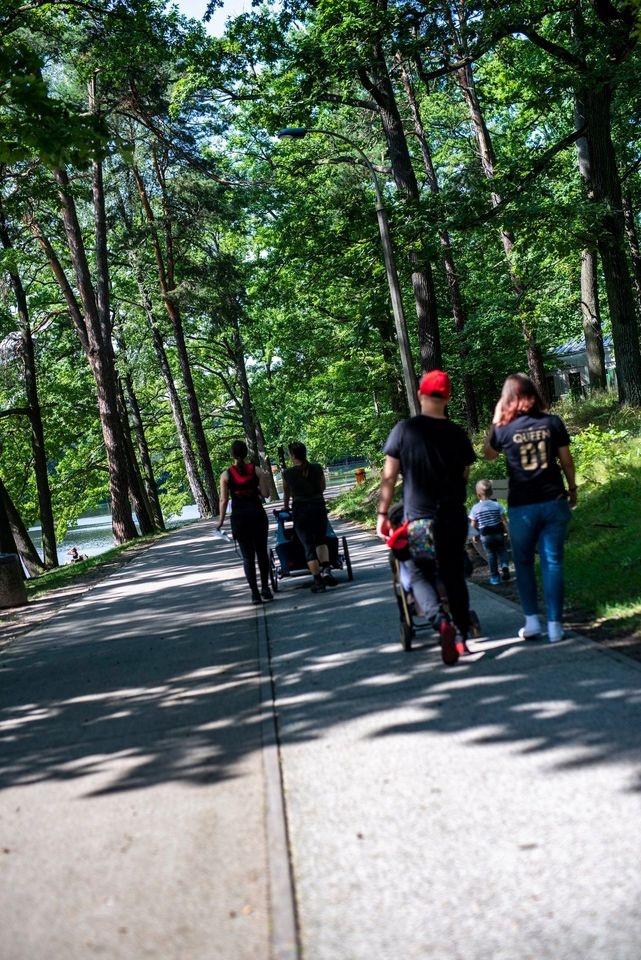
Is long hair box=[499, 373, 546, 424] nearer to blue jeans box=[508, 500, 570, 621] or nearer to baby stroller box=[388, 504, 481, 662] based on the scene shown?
blue jeans box=[508, 500, 570, 621]

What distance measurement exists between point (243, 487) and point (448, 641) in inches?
210

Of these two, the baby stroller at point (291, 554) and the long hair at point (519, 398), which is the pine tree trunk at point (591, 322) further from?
the long hair at point (519, 398)

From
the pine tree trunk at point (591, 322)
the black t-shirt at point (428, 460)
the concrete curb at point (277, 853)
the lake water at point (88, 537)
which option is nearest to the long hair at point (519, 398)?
the black t-shirt at point (428, 460)

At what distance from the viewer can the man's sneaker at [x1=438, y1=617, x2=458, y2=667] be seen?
7.10 metres

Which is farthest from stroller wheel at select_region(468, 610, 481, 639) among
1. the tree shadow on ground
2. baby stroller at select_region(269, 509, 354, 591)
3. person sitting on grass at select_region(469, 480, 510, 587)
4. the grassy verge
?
baby stroller at select_region(269, 509, 354, 591)

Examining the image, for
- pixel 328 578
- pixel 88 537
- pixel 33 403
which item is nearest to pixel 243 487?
pixel 328 578

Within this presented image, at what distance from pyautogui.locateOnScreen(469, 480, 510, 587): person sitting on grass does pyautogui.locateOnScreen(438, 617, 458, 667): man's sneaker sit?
3.43m

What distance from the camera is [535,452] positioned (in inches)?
286

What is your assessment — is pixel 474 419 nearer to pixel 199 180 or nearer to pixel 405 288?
pixel 405 288

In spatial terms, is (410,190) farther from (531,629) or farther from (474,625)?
(531,629)

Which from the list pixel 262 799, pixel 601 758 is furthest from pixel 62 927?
pixel 601 758

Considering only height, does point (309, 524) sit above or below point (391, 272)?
below

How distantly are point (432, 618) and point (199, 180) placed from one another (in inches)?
1235

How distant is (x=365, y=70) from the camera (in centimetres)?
1902
